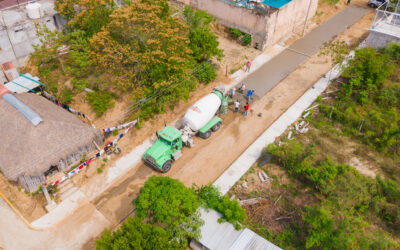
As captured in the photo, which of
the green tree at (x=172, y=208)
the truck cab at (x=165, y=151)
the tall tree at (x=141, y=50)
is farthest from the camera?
the tall tree at (x=141, y=50)

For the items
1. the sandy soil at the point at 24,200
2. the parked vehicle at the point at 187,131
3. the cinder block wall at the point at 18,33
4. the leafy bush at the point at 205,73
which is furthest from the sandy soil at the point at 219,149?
the cinder block wall at the point at 18,33

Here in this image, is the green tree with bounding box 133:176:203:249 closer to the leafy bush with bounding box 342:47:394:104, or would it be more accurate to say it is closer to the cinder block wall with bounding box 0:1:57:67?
the leafy bush with bounding box 342:47:394:104

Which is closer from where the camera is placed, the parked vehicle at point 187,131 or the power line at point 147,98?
the parked vehicle at point 187,131

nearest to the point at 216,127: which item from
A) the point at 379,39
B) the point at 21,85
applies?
the point at 21,85

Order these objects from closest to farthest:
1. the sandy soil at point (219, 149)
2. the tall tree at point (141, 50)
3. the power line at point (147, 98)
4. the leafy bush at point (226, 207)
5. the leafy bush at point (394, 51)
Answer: the leafy bush at point (226, 207) < the sandy soil at point (219, 149) < the tall tree at point (141, 50) < the power line at point (147, 98) < the leafy bush at point (394, 51)

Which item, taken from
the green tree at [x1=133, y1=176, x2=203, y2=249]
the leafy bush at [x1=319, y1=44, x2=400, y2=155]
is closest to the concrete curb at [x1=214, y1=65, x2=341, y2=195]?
the leafy bush at [x1=319, y1=44, x2=400, y2=155]

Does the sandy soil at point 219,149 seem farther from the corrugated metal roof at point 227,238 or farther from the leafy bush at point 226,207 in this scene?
the corrugated metal roof at point 227,238

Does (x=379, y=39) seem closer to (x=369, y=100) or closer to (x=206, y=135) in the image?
(x=369, y=100)
